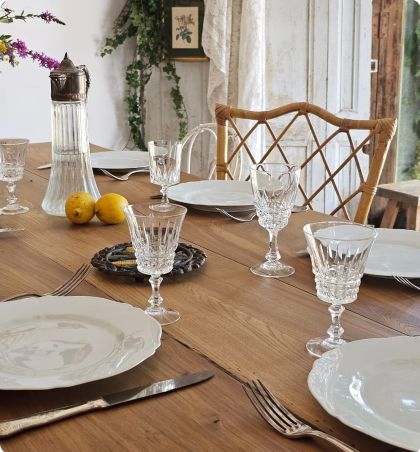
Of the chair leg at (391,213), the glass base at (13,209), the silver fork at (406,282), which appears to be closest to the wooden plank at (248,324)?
the silver fork at (406,282)

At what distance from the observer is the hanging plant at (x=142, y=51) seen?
409 centimetres

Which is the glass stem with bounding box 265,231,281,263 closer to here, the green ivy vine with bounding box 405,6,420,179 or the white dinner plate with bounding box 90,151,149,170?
the white dinner plate with bounding box 90,151,149,170

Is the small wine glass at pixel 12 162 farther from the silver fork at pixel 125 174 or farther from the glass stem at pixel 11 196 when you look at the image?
the silver fork at pixel 125 174

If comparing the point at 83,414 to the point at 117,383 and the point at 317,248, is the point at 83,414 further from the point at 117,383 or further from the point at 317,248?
the point at 317,248

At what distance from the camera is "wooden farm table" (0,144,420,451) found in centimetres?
81

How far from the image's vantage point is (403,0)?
4.28 metres

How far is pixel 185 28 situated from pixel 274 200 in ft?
9.52

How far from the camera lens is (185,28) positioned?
4.07 meters

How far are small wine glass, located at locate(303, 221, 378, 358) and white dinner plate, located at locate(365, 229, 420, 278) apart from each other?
0.27 m

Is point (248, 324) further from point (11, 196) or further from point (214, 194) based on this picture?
point (11, 196)

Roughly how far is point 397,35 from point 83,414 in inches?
153

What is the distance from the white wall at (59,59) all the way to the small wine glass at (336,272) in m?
3.10

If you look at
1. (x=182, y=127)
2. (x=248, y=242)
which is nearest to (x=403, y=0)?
(x=182, y=127)

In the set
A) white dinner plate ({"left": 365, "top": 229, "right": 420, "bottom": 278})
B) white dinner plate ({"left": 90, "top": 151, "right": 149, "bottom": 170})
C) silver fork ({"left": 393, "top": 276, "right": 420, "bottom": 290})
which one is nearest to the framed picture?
white dinner plate ({"left": 90, "top": 151, "right": 149, "bottom": 170})
